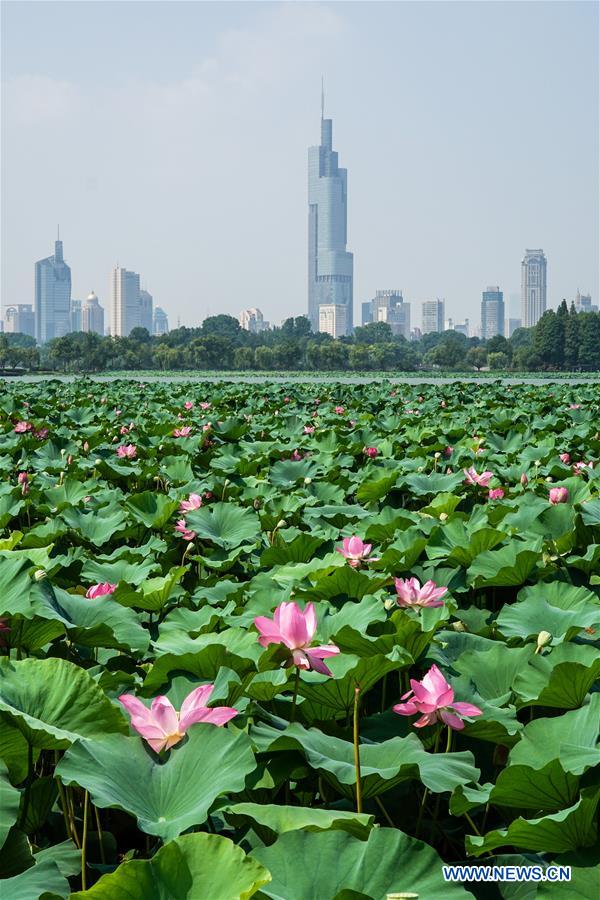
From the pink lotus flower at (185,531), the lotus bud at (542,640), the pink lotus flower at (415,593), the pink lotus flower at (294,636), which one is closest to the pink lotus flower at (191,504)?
the pink lotus flower at (185,531)

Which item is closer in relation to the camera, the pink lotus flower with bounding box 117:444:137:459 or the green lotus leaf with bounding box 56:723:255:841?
the green lotus leaf with bounding box 56:723:255:841

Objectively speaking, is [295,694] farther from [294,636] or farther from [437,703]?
[437,703]

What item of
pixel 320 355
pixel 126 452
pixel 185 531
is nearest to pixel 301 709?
pixel 185 531

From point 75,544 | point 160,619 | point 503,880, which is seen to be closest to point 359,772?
point 503,880

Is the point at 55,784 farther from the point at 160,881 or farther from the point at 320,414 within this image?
the point at 320,414

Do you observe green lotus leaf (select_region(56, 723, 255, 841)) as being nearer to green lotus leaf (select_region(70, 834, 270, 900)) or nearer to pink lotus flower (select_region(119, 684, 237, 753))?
pink lotus flower (select_region(119, 684, 237, 753))

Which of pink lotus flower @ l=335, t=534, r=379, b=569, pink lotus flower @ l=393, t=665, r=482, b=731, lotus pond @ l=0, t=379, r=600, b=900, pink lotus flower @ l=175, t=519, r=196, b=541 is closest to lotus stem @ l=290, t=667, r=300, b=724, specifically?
lotus pond @ l=0, t=379, r=600, b=900
